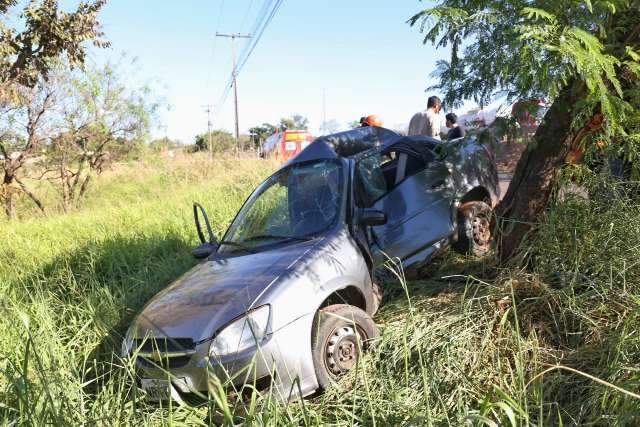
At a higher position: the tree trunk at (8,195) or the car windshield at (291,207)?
the car windshield at (291,207)

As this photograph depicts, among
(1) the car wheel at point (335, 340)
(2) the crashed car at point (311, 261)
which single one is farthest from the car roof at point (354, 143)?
(1) the car wheel at point (335, 340)

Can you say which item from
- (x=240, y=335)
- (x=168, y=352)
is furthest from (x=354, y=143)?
(x=168, y=352)

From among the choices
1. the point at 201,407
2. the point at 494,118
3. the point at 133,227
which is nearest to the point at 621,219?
the point at 494,118

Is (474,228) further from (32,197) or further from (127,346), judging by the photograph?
(32,197)

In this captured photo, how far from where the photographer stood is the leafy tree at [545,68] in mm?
2740

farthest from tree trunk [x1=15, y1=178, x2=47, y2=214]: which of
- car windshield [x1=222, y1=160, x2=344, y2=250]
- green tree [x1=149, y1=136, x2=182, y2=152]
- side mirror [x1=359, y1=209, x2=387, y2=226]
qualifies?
side mirror [x1=359, y1=209, x2=387, y2=226]

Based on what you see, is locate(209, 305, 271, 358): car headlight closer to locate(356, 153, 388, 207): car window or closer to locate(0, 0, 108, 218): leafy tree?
locate(356, 153, 388, 207): car window

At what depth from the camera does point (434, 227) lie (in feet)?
14.4

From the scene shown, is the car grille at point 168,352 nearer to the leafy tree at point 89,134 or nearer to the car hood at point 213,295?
the car hood at point 213,295

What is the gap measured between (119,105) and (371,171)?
11.7 m

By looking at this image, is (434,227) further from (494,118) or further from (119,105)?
(119,105)

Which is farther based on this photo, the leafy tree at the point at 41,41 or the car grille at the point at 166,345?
the leafy tree at the point at 41,41

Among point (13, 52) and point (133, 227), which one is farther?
point (133, 227)

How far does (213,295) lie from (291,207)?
1.29m
